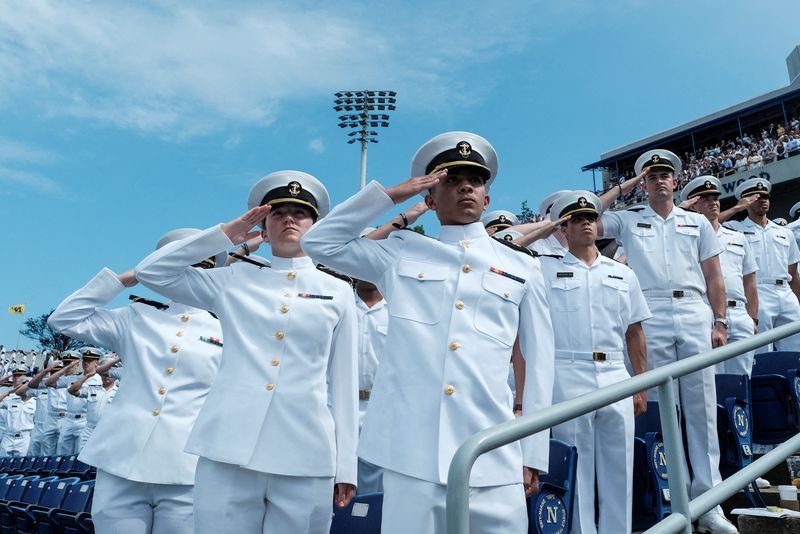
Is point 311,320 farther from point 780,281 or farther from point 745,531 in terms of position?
point 780,281

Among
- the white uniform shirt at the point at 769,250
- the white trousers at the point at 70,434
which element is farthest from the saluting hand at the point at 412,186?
the white trousers at the point at 70,434

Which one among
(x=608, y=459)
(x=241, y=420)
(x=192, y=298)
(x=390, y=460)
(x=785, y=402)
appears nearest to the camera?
(x=390, y=460)

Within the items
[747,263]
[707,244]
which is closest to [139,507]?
[707,244]

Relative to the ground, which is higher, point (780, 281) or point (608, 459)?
point (780, 281)

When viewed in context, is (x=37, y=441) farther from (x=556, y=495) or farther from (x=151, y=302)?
(x=556, y=495)

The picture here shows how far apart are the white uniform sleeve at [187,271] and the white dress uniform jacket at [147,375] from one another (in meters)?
0.71

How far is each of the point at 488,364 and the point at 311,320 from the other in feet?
2.96

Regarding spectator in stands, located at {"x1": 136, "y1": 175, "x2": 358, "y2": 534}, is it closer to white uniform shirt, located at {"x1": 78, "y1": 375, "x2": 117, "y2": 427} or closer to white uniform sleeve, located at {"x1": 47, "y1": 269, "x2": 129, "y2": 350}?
white uniform sleeve, located at {"x1": 47, "y1": 269, "x2": 129, "y2": 350}

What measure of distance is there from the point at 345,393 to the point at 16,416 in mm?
17771

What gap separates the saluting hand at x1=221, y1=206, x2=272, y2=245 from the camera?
2918mm

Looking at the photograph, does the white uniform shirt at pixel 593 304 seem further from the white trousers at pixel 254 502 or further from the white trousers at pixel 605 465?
the white trousers at pixel 254 502

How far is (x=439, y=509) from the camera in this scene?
6.75 feet

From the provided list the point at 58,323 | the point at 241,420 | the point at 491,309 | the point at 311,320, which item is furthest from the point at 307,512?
the point at 58,323

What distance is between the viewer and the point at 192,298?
3023 mm
